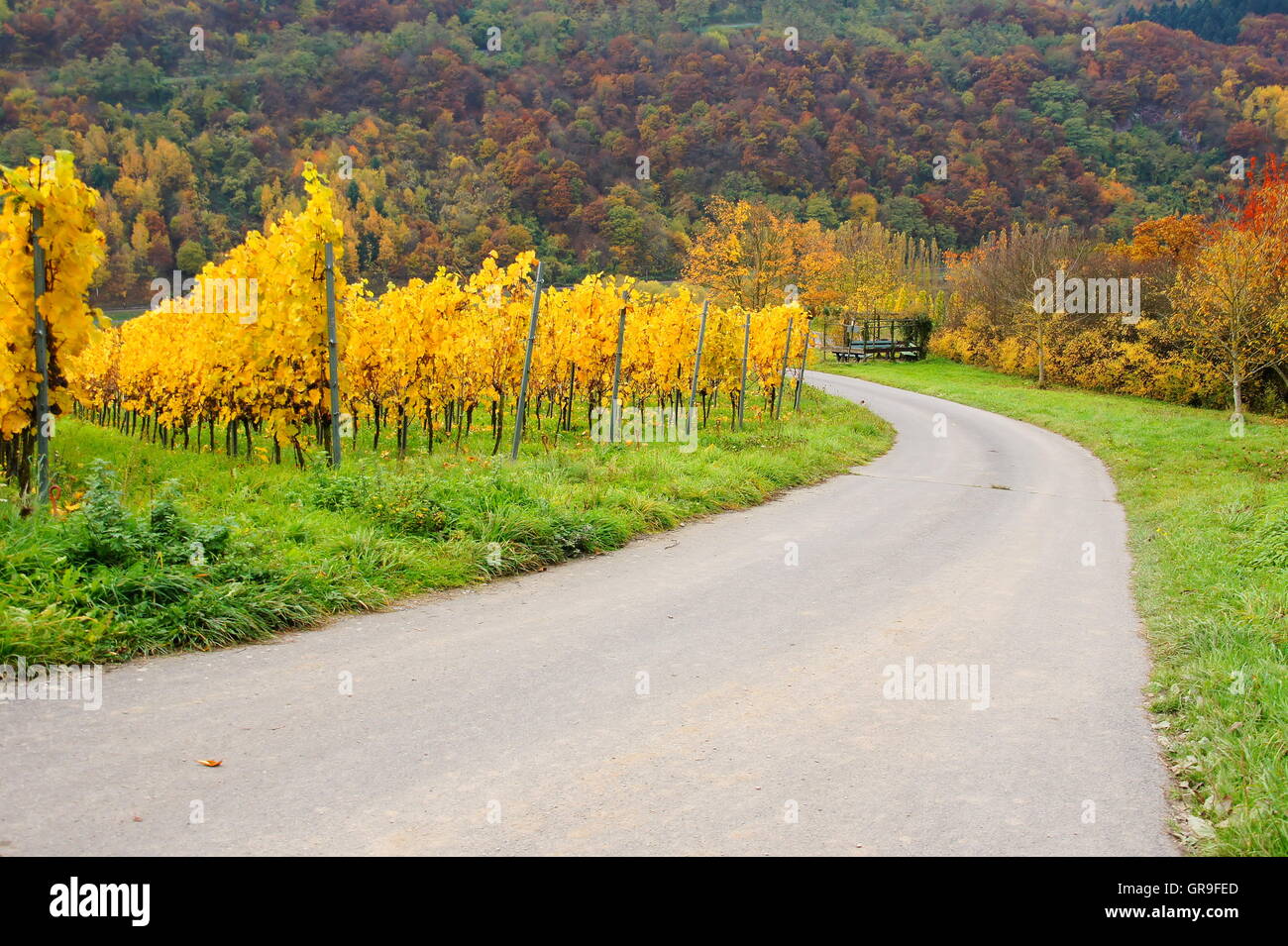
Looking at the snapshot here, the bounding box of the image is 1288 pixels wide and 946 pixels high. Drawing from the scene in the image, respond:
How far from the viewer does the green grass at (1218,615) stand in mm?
4051

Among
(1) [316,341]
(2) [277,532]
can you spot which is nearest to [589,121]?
(1) [316,341]

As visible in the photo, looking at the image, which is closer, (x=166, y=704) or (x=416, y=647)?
(x=166, y=704)

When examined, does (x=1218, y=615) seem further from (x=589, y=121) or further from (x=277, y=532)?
(x=589, y=121)

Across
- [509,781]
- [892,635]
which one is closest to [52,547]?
[509,781]

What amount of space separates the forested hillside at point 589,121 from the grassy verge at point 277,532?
59.0 meters

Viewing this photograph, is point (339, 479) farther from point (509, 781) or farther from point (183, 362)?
point (183, 362)

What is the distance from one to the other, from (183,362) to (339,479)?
8885mm

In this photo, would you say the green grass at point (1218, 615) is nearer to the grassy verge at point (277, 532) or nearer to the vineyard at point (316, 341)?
the grassy verge at point (277, 532)

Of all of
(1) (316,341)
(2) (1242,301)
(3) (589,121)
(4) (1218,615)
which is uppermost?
(3) (589,121)

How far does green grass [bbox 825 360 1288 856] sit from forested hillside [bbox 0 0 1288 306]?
169ft

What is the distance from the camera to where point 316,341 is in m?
11.2

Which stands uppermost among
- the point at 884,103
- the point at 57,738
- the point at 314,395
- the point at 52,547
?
the point at 884,103

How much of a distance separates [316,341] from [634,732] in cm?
827

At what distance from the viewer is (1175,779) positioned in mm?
A: 4496
